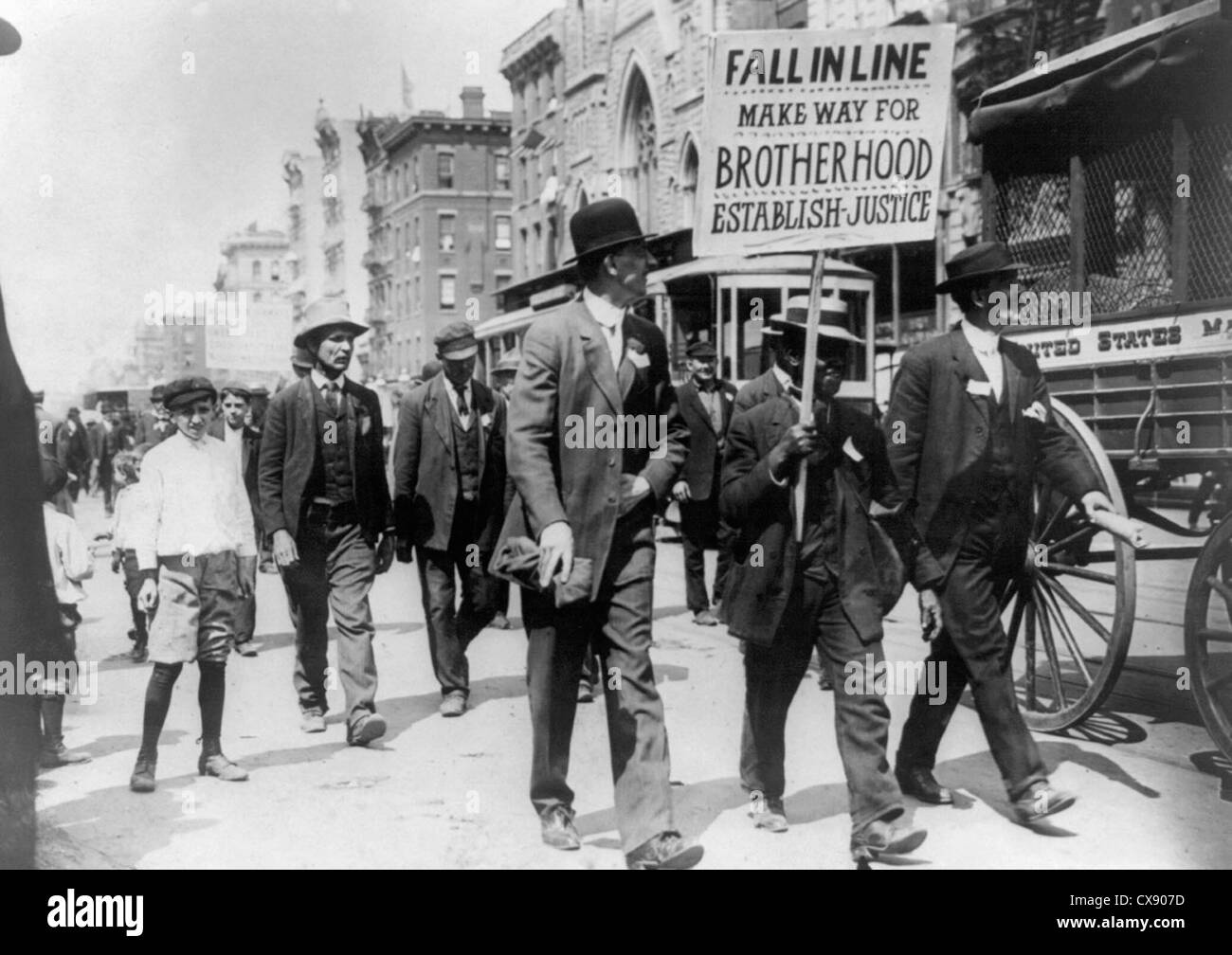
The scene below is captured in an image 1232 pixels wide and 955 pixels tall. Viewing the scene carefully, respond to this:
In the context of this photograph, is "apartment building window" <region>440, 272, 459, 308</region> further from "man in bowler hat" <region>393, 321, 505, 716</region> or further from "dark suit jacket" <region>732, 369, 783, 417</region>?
"dark suit jacket" <region>732, 369, 783, 417</region>

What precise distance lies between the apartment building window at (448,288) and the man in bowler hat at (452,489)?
1630 inches

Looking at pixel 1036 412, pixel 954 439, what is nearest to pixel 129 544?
pixel 954 439

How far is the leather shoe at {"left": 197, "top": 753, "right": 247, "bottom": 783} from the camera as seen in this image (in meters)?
5.77

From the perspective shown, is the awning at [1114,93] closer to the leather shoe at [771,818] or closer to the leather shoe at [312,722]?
the leather shoe at [771,818]

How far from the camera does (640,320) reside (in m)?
4.92

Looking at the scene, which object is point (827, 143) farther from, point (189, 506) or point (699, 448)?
point (699, 448)

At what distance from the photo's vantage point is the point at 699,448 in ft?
32.1

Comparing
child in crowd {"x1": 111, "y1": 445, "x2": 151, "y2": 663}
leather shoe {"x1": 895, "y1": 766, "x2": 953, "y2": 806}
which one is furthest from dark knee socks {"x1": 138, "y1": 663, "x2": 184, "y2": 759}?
leather shoe {"x1": 895, "y1": 766, "x2": 953, "y2": 806}

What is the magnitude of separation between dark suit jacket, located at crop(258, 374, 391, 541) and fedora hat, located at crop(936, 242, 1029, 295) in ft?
9.89

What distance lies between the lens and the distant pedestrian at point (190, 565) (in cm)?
→ 571

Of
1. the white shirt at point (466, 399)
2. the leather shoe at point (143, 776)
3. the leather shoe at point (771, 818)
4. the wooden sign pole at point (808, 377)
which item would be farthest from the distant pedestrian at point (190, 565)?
the wooden sign pole at point (808, 377)

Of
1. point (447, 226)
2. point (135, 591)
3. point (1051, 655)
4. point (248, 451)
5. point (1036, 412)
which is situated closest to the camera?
point (1036, 412)

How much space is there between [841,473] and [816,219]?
0.97 meters

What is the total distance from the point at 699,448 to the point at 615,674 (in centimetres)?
527
